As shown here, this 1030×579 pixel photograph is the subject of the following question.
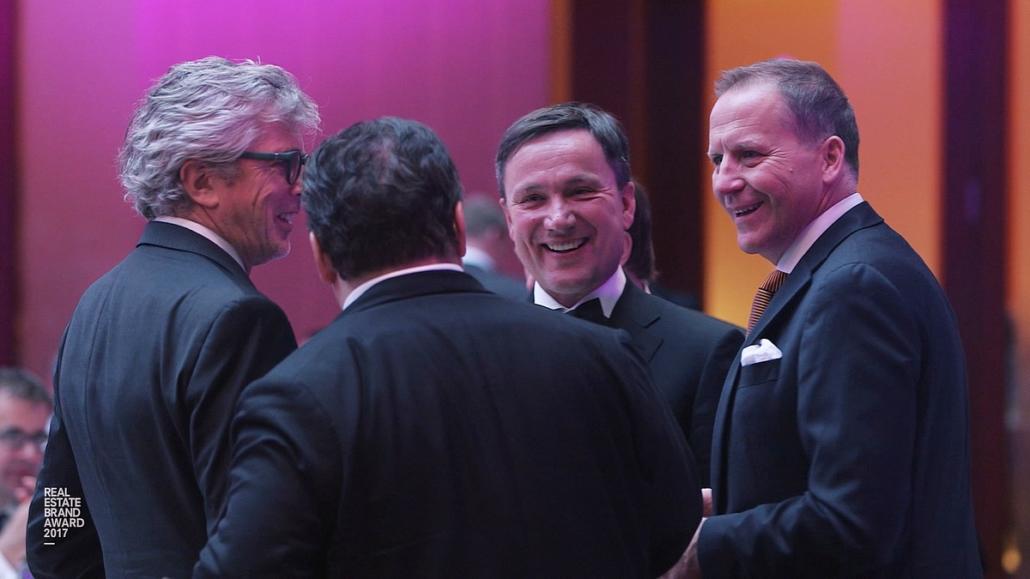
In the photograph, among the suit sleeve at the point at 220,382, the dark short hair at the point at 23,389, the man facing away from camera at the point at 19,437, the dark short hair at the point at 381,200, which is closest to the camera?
the dark short hair at the point at 381,200

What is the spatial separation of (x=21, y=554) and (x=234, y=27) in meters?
3.29

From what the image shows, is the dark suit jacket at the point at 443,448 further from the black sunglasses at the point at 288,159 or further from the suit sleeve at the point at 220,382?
the black sunglasses at the point at 288,159

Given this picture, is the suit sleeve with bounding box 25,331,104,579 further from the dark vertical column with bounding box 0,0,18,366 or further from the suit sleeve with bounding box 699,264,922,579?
the dark vertical column with bounding box 0,0,18,366

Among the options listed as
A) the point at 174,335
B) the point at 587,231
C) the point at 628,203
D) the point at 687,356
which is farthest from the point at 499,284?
the point at 174,335

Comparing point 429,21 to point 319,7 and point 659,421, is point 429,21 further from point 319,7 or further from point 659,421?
point 659,421

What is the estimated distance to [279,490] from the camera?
1793mm

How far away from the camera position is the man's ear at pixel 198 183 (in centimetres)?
236

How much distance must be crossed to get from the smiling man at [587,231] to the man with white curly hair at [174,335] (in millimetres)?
519

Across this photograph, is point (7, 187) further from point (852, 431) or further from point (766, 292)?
point (852, 431)

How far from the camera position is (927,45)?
490cm

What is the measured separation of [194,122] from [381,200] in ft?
1.86

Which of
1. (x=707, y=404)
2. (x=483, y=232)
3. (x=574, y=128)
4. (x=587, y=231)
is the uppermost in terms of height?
(x=574, y=128)

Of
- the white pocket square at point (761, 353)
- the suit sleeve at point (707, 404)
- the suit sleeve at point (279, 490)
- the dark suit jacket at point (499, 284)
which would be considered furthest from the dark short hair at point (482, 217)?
the suit sleeve at point (279, 490)

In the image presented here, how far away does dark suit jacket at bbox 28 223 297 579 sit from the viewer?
2102 millimetres
